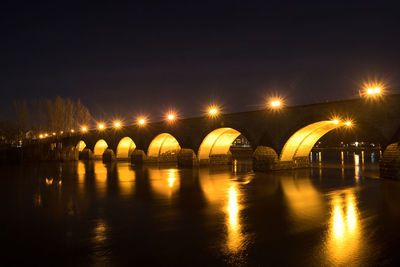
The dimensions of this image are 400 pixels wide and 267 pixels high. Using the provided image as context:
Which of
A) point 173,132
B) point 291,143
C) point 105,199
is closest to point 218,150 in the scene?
point 173,132

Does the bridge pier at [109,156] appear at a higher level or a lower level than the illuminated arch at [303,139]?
lower

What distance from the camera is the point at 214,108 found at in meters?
30.7

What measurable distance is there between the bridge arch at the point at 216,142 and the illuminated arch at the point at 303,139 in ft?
22.4

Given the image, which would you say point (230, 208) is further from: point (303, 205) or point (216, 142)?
point (216, 142)

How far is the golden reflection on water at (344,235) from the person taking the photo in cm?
637

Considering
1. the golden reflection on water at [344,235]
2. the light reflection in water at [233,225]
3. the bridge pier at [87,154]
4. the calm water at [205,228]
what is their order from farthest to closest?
1. the bridge pier at [87,154]
2. the light reflection in water at [233,225]
3. the calm water at [205,228]
4. the golden reflection on water at [344,235]

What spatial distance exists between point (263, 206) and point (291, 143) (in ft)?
48.2

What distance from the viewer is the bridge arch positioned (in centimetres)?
3179

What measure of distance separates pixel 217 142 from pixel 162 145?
1078 cm

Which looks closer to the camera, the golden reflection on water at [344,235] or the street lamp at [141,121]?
the golden reflection on water at [344,235]

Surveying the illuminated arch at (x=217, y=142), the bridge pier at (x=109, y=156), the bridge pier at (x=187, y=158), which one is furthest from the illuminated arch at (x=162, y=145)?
the bridge pier at (x=109, y=156)

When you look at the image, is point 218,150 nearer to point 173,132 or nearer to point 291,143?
point 173,132

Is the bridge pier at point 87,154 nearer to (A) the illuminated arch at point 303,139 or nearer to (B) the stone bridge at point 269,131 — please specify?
(B) the stone bridge at point 269,131

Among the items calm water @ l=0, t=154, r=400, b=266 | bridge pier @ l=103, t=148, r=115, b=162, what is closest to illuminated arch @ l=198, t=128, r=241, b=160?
calm water @ l=0, t=154, r=400, b=266
